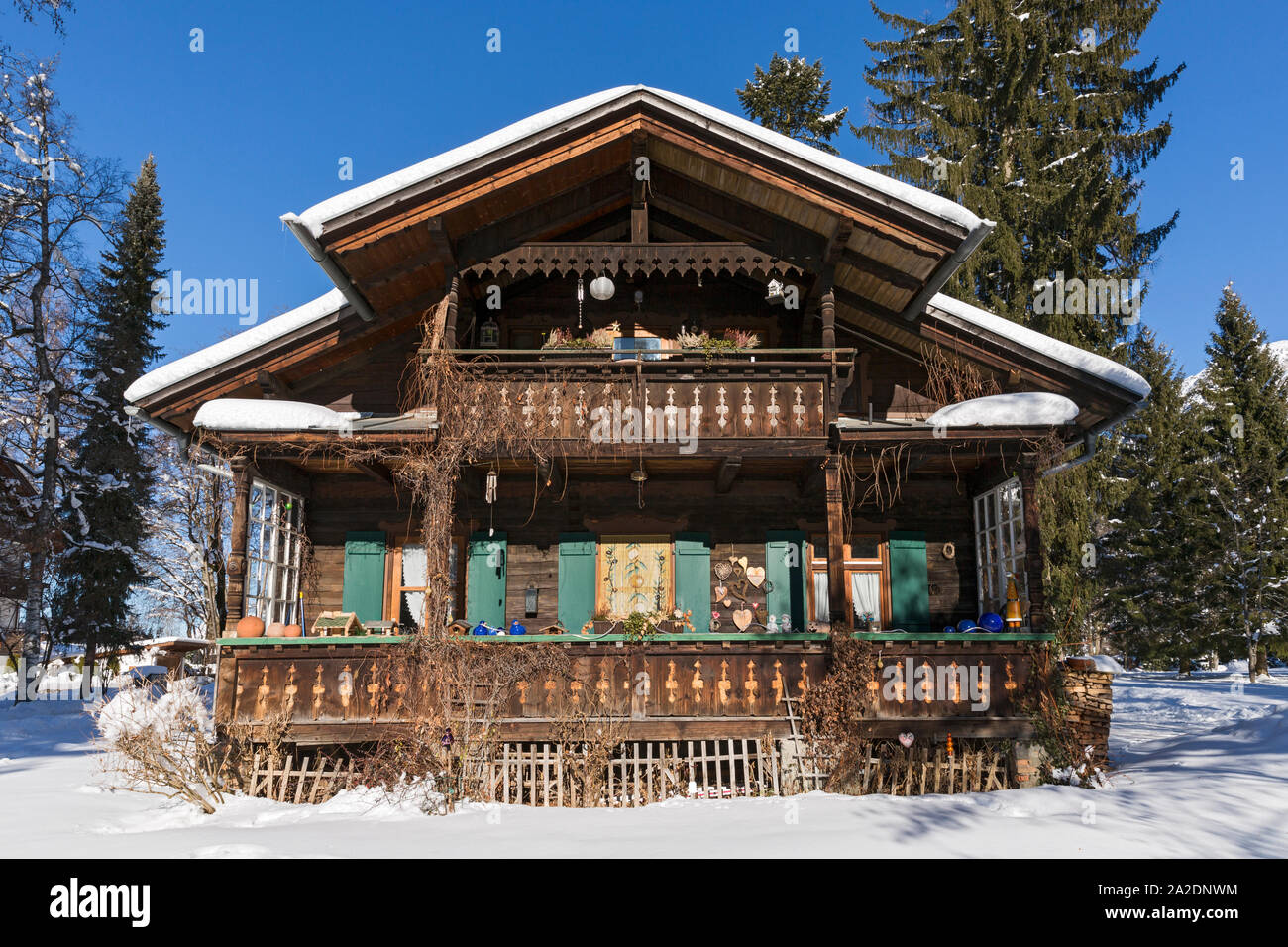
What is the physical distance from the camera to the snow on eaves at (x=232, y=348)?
11.9 meters

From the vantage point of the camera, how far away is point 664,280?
14.1 meters

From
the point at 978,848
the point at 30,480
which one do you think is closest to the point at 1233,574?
the point at 978,848

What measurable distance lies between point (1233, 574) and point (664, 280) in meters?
24.7

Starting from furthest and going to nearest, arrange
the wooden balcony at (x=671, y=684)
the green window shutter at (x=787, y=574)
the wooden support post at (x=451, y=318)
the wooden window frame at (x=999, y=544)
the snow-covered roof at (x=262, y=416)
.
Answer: the green window shutter at (x=787, y=574) < the wooden window frame at (x=999, y=544) < the wooden support post at (x=451, y=318) < the snow-covered roof at (x=262, y=416) < the wooden balcony at (x=671, y=684)

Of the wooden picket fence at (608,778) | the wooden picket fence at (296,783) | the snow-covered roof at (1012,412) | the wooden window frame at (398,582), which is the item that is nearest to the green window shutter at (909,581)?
the snow-covered roof at (1012,412)

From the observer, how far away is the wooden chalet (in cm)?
1059

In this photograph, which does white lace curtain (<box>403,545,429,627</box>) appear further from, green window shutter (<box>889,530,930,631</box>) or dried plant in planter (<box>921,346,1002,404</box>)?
dried plant in planter (<box>921,346,1002,404</box>)

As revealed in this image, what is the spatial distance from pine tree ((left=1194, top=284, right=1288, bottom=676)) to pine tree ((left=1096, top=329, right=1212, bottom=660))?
63 centimetres

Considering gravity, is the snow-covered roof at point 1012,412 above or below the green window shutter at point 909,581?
above

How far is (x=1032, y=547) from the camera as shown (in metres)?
10.9

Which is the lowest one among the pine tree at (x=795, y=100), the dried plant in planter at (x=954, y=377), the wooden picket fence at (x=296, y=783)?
the wooden picket fence at (x=296, y=783)

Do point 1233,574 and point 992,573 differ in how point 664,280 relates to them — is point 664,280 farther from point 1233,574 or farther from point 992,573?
point 1233,574

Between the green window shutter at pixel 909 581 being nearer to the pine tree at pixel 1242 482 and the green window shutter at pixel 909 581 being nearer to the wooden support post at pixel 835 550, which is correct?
the wooden support post at pixel 835 550

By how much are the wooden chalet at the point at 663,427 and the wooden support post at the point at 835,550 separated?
40 millimetres
